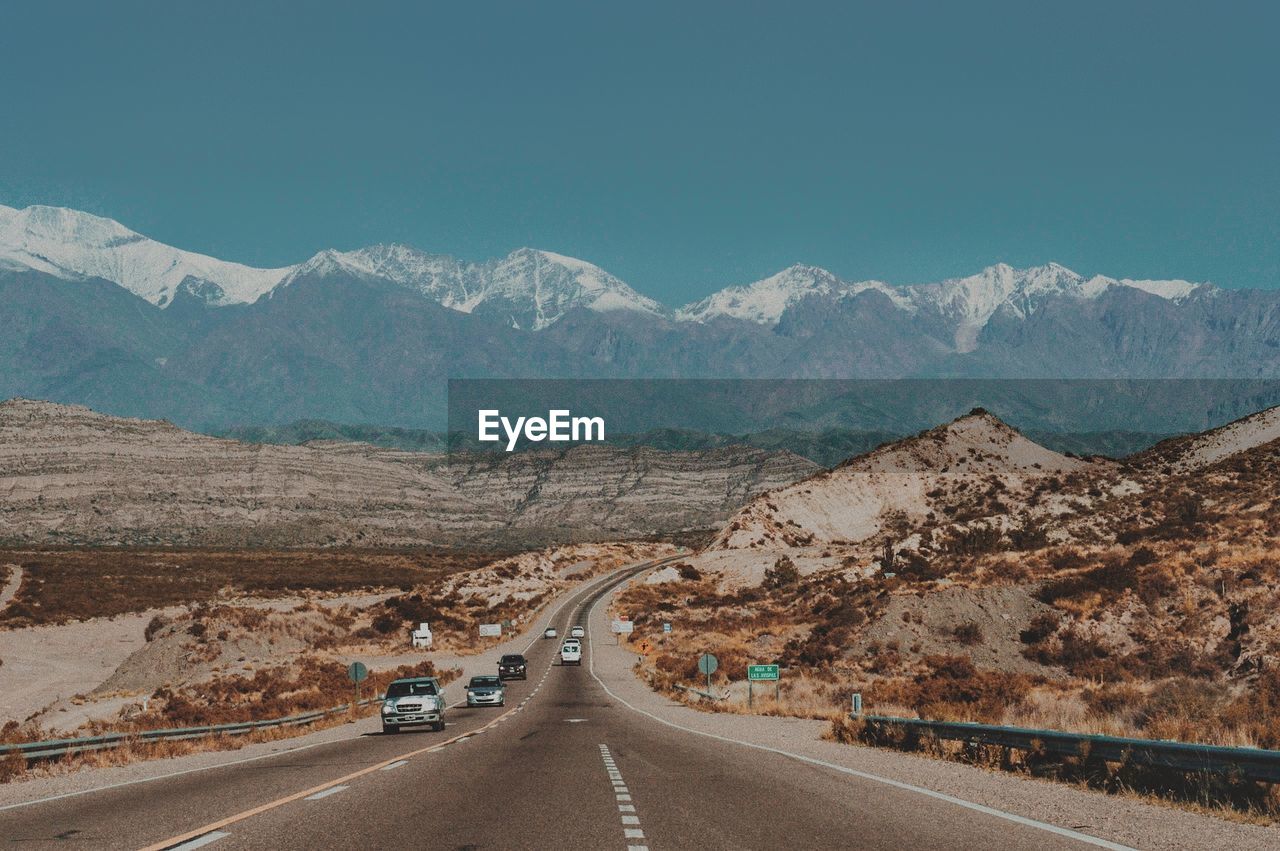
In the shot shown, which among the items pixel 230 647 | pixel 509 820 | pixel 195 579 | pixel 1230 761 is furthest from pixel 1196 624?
pixel 195 579

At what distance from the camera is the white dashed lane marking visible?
37.0ft

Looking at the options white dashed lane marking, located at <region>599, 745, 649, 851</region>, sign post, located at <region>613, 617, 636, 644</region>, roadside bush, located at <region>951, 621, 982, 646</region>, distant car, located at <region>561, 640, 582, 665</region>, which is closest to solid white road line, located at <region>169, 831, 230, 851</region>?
white dashed lane marking, located at <region>599, 745, 649, 851</region>

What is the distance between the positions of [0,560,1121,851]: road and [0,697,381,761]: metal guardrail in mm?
3024

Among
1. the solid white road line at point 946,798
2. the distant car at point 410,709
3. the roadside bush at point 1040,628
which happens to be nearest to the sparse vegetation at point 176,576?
the distant car at point 410,709

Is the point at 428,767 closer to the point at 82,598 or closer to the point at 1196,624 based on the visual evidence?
the point at 1196,624

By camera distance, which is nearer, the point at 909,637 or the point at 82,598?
the point at 909,637

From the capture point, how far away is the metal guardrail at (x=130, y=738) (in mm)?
19430

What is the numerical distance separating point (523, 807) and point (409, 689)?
18.3 meters

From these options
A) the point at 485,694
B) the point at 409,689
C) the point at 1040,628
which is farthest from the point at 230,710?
the point at 1040,628

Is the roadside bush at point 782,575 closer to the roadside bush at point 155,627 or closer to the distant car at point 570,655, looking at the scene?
the distant car at point 570,655

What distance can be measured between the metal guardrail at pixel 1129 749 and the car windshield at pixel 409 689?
15378mm

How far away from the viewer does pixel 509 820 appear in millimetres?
12555

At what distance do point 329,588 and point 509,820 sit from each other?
116m

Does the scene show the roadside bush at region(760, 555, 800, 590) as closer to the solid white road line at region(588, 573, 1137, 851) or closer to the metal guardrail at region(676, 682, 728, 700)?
the metal guardrail at region(676, 682, 728, 700)
